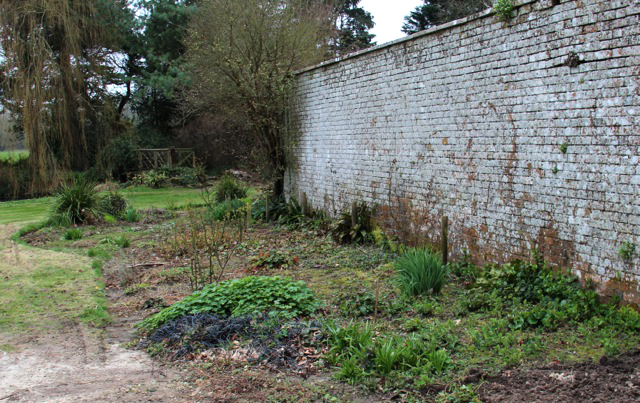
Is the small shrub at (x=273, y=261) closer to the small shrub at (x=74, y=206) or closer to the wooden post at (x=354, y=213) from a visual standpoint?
the wooden post at (x=354, y=213)

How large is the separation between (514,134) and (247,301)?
3.65 metres

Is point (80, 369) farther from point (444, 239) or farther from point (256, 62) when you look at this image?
point (256, 62)

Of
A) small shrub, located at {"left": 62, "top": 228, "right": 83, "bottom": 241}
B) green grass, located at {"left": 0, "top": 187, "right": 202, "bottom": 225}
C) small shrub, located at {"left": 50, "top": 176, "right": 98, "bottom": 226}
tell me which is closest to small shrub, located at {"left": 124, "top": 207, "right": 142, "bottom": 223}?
small shrub, located at {"left": 50, "top": 176, "right": 98, "bottom": 226}

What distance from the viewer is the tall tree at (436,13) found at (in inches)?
855

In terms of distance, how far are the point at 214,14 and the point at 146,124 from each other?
13355mm

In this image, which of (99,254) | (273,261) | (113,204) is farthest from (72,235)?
(273,261)

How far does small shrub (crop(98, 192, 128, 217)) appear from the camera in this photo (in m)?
14.2

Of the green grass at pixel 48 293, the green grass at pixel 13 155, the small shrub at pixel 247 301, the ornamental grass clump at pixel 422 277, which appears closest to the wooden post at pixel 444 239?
the ornamental grass clump at pixel 422 277

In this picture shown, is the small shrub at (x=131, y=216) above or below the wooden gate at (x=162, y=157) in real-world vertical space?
below

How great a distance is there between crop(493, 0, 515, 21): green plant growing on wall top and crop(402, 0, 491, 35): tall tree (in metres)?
16.0

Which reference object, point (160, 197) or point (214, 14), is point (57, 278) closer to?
point (214, 14)

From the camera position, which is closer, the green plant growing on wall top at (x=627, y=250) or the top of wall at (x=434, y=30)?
the green plant growing on wall top at (x=627, y=250)

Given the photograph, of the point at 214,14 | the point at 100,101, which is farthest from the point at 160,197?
the point at 214,14

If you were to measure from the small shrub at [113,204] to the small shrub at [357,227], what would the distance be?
683cm
